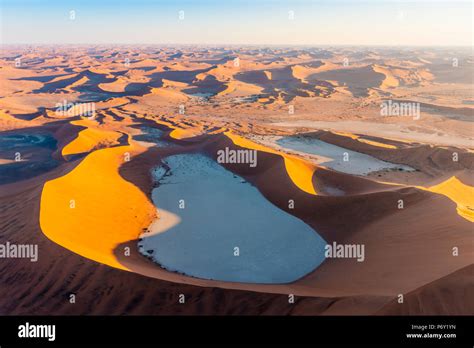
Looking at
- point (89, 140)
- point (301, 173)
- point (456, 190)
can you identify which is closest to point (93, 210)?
point (301, 173)

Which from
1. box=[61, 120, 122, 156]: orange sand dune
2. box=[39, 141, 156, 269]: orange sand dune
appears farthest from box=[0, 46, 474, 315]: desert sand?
box=[61, 120, 122, 156]: orange sand dune

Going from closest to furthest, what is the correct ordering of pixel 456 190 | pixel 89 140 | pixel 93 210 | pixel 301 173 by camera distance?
1. pixel 93 210
2. pixel 456 190
3. pixel 301 173
4. pixel 89 140

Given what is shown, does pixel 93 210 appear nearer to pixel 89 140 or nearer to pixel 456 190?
pixel 89 140

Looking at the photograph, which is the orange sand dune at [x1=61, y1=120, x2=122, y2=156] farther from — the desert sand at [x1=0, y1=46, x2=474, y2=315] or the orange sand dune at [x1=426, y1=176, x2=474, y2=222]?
the orange sand dune at [x1=426, y1=176, x2=474, y2=222]

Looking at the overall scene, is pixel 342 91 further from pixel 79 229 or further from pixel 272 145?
pixel 79 229

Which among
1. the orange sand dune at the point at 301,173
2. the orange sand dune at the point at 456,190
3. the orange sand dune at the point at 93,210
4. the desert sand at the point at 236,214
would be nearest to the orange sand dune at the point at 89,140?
the desert sand at the point at 236,214

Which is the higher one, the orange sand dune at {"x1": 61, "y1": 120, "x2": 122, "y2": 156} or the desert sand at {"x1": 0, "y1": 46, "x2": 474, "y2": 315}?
the orange sand dune at {"x1": 61, "y1": 120, "x2": 122, "y2": 156}

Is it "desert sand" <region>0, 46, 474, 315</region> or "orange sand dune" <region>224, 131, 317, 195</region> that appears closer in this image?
"desert sand" <region>0, 46, 474, 315</region>

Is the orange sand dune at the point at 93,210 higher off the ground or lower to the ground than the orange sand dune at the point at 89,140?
lower

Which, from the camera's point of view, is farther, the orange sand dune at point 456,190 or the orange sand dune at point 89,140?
the orange sand dune at point 89,140

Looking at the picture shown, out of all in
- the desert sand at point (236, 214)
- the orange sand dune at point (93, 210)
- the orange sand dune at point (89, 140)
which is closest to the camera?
the desert sand at point (236, 214)

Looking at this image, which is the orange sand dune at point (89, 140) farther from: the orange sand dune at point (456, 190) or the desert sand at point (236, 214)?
the orange sand dune at point (456, 190)
